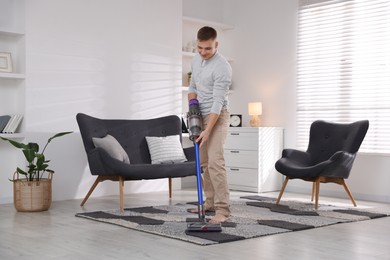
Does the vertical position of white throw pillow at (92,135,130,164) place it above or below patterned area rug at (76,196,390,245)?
above

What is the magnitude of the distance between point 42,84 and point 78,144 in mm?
713

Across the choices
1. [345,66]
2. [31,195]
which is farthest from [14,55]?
[345,66]

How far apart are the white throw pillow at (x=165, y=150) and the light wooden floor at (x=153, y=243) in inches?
50.4

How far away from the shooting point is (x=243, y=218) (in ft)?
14.3

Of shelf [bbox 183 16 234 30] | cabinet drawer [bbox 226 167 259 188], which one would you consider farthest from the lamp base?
shelf [bbox 183 16 234 30]

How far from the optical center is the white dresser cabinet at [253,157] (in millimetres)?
6410

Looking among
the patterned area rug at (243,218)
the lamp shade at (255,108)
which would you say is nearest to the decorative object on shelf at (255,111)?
the lamp shade at (255,108)

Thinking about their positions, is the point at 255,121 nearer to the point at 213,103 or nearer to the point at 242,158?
the point at 242,158

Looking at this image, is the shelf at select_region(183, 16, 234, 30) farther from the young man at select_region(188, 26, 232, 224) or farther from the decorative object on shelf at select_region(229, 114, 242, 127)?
the young man at select_region(188, 26, 232, 224)

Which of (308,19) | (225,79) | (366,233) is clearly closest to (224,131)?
(225,79)

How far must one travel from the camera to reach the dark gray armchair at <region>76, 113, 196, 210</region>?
187 inches

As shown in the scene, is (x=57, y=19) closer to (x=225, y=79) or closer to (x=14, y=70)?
(x=14, y=70)

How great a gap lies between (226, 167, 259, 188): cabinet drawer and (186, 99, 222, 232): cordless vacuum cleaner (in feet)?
8.73

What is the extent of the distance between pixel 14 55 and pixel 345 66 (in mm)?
3470
